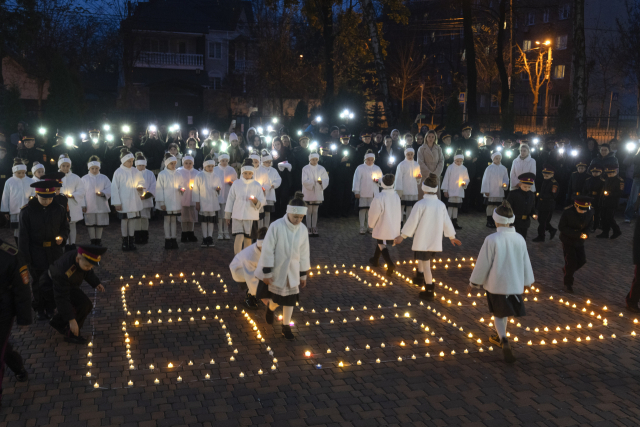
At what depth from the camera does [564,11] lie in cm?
5088

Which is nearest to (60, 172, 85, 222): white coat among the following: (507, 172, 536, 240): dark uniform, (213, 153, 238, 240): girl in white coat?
(213, 153, 238, 240): girl in white coat

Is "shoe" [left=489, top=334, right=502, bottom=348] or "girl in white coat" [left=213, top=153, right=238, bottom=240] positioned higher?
"girl in white coat" [left=213, top=153, right=238, bottom=240]

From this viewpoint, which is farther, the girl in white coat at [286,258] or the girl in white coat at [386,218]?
the girl in white coat at [386,218]

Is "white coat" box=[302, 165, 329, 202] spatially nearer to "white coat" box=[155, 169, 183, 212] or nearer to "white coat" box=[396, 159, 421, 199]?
"white coat" box=[396, 159, 421, 199]

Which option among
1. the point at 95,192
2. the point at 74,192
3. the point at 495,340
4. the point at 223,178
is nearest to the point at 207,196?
the point at 223,178

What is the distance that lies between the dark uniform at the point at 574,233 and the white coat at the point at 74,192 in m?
8.97

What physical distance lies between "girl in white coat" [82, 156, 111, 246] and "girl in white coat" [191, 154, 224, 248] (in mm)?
1806

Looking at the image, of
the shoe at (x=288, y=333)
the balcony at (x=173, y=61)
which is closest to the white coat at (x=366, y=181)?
the shoe at (x=288, y=333)

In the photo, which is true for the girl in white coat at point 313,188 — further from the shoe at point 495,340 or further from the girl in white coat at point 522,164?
the shoe at point 495,340

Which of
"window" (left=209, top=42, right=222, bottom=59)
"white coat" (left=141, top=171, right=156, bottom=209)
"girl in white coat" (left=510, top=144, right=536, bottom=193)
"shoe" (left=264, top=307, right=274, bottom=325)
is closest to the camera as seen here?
"shoe" (left=264, top=307, right=274, bottom=325)

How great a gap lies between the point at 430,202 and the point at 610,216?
292 inches

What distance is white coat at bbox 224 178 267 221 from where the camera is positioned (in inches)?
454

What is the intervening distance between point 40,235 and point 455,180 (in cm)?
1028

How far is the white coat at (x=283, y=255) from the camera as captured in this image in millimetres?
7473
